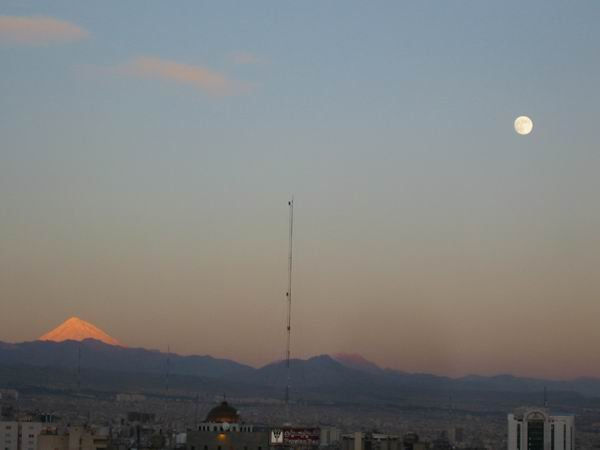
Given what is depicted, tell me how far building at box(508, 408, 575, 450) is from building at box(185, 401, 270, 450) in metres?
44.5

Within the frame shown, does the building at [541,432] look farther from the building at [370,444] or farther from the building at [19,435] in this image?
the building at [19,435]

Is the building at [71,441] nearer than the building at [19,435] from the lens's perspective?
Yes

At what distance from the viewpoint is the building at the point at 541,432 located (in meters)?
113

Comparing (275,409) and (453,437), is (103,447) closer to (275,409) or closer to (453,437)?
(453,437)

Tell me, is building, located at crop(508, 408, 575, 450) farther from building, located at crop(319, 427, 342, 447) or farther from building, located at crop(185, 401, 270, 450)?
building, located at crop(185, 401, 270, 450)

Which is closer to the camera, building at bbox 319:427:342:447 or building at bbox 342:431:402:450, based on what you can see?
building at bbox 342:431:402:450

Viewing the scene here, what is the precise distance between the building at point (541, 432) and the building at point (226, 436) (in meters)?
44.5

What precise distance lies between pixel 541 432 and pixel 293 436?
45826 mm

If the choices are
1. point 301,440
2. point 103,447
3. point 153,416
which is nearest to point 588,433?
point 153,416

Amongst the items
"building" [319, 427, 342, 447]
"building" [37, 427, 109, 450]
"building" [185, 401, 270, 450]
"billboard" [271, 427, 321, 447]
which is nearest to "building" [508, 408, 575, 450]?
"building" [319, 427, 342, 447]

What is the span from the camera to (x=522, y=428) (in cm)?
11712

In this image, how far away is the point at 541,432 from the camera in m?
115

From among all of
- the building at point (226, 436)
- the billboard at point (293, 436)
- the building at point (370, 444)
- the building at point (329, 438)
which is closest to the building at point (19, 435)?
the building at point (370, 444)

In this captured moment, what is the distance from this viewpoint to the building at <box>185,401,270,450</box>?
69.9 m
